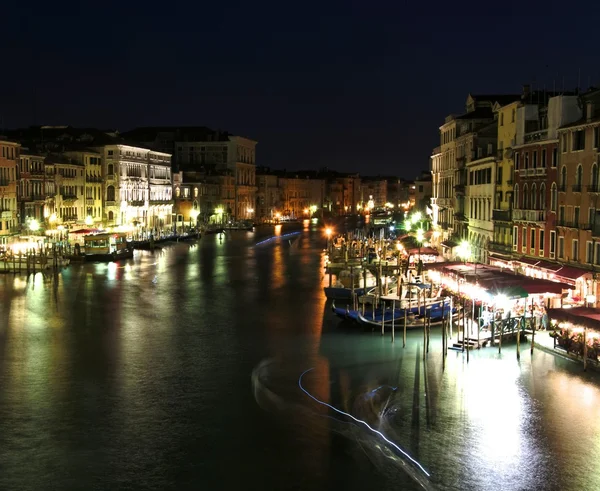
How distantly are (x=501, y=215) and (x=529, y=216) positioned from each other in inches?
147

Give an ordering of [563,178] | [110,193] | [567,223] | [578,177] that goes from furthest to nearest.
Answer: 1. [110,193]
2. [563,178]
3. [567,223]
4. [578,177]

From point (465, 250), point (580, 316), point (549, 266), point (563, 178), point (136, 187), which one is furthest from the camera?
point (136, 187)

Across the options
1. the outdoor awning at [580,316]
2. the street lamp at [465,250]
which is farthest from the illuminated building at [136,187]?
the outdoor awning at [580,316]

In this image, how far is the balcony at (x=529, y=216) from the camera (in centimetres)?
2890

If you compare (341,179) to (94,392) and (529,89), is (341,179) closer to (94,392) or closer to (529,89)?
(529,89)

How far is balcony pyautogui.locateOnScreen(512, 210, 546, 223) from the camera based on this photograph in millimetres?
28903

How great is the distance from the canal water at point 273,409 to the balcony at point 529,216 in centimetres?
848

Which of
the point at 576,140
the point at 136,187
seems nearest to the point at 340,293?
the point at 576,140

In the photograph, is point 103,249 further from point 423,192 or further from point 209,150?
point 209,150

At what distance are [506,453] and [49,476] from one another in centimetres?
727

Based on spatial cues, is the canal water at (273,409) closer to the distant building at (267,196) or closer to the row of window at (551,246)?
the row of window at (551,246)

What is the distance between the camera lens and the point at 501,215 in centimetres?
3369

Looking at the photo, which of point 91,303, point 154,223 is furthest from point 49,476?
point 154,223

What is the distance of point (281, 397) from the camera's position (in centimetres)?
1695
